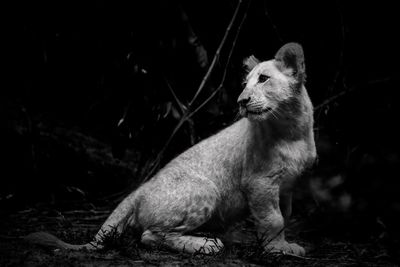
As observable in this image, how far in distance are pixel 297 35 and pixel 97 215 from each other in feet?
11.1

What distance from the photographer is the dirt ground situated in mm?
4002

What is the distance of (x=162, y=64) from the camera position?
249 inches

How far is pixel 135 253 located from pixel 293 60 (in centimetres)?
210

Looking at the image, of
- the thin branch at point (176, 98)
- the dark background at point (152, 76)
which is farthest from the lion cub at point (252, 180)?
the thin branch at point (176, 98)

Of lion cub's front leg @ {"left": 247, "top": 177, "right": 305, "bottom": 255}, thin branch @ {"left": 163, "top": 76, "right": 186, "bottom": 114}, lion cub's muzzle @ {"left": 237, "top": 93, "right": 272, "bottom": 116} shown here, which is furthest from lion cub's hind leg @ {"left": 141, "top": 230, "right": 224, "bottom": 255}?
thin branch @ {"left": 163, "top": 76, "right": 186, "bottom": 114}

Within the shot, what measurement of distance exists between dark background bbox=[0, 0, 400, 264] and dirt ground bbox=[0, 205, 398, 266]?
2.32ft

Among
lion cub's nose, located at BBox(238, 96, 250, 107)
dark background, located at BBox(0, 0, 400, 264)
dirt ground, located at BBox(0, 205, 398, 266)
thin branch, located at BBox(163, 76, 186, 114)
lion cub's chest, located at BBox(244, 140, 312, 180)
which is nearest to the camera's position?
dirt ground, located at BBox(0, 205, 398, 266)

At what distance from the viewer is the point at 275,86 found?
4473 millimetres

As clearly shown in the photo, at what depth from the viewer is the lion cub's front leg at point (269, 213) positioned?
460 centimetres

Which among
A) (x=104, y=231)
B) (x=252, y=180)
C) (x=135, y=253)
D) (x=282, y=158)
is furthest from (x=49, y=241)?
(x=282, y=158)

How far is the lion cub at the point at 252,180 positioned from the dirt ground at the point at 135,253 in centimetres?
15

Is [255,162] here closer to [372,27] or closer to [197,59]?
[197,59]

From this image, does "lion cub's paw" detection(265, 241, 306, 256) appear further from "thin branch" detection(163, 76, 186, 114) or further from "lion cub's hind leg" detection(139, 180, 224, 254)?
"thin branch" detection(163, 76, 186, 114)

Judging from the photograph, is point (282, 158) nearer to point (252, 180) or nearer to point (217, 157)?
point (252, 180)
